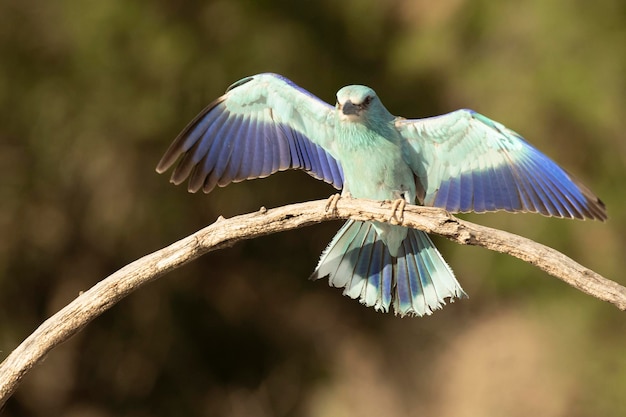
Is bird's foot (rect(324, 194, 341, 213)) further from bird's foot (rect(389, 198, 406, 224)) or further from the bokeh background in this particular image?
the bokeh background

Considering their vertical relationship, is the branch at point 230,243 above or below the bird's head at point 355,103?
below

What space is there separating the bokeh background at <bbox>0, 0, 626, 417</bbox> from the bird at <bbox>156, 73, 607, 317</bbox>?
166 cm

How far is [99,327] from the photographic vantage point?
512 centimetres

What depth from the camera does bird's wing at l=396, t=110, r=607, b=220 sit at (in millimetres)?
2979

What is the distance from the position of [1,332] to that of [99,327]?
0.61 m

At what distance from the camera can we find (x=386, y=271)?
130 inches

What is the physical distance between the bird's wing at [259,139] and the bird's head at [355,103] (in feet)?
0.96

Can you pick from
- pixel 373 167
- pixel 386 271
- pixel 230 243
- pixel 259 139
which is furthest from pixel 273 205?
pixel 230 243

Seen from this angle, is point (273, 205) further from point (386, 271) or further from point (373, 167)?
point (373, 167)

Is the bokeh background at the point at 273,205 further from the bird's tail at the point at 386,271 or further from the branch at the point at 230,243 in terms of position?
the branch at the point at 230,243

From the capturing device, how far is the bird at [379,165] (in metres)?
3.05

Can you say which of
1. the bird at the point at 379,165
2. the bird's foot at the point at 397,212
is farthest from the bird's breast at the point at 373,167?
the bird's foot at the point at 397,212

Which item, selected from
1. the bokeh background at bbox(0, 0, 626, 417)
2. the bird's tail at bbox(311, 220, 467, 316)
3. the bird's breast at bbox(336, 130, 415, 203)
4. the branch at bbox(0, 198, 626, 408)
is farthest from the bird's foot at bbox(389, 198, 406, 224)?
the bokeh background at bbox(0, 0, 626, 417)

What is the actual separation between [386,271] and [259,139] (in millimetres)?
807
